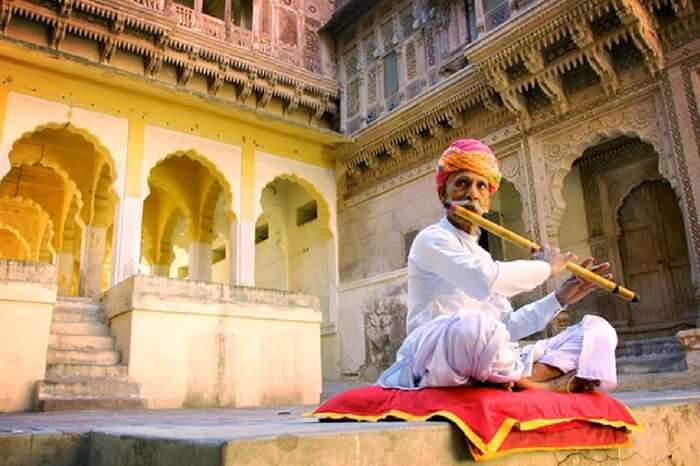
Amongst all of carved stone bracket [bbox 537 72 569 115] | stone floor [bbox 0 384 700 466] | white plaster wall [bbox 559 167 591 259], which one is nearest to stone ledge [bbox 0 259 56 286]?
stone floor [bbox 0 384 700 466]

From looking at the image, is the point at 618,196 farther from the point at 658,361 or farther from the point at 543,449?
the point at 543,449

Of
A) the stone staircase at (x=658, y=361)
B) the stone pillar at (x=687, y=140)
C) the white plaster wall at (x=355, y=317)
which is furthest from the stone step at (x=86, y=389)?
the stone pillar at (x=687, y=140)

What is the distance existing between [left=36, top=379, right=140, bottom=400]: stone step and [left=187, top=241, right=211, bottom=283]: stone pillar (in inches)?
312

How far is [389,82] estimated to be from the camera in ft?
40.4

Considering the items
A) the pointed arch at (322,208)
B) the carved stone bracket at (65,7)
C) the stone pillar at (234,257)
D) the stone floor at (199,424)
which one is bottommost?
the stone floor at (199,424)

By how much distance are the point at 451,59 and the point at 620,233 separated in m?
4.35

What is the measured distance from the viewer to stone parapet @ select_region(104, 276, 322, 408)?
20.7 ft

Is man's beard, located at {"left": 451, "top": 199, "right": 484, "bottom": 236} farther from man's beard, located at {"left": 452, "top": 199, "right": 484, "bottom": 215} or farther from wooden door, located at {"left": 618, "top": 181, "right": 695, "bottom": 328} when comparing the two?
wooden door, located at {"left": 618, "top": 181, "right": 695, "bottom": 328}

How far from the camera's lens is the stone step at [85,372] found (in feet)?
19.2

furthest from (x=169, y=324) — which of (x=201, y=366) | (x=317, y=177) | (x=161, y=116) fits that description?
(x=317, y=177)

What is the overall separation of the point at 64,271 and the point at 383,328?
8.07m

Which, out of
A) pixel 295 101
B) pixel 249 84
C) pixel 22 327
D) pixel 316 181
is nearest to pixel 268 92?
pixel 249 84

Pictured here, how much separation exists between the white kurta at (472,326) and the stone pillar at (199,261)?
12.1m

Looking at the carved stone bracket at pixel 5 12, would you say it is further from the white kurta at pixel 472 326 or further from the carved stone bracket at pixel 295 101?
the white kurta at pixel 472 326
